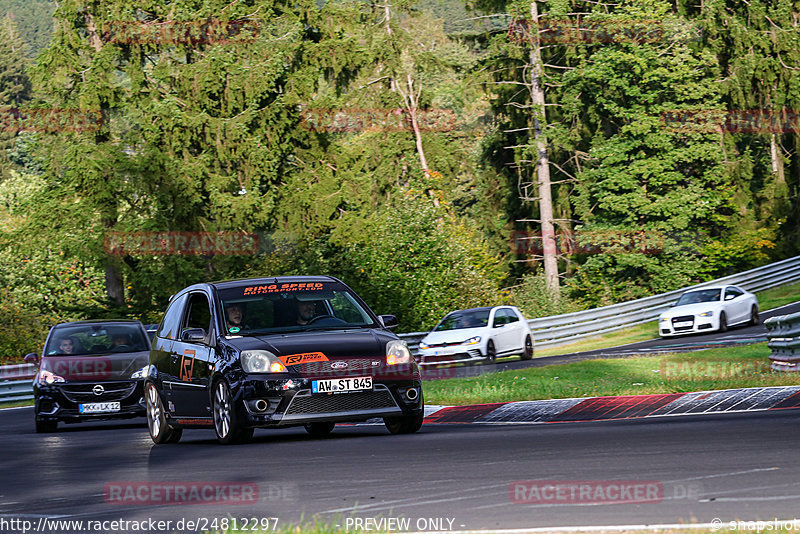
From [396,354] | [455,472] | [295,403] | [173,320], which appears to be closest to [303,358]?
[295,403]

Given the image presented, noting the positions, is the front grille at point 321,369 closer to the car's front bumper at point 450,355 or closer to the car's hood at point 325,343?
the car's hood at point 325,343

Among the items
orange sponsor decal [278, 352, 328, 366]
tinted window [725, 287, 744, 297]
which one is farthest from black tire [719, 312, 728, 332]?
orange sponsor decal [278, 352, 328, 366]

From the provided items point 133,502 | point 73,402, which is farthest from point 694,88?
point 133,502

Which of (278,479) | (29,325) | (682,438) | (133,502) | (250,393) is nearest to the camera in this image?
(133,502)

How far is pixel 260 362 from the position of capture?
1265cm

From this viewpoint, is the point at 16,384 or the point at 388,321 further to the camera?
the point at 16,384

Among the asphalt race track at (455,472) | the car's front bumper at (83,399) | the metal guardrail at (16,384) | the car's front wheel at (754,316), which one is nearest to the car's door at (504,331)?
the car's front wheel at (754,316)

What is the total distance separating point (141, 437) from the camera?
53.5 feet

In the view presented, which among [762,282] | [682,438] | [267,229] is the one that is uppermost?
[682,438]

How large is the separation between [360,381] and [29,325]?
108ft

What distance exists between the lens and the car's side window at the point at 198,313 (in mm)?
14070

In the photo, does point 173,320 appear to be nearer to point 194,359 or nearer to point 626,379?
point 194,359

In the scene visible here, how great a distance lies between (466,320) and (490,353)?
5.05ft

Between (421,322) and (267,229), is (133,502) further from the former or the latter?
(267,229)
